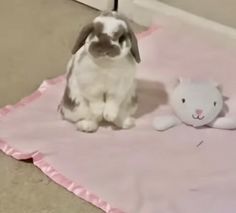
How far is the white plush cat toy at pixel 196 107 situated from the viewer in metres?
1.66

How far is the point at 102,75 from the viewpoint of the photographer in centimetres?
157

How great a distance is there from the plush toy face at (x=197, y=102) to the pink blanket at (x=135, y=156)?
0.04 metres

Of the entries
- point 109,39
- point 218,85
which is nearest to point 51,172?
point 109,39

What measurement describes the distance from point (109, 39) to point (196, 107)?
0.96 feet

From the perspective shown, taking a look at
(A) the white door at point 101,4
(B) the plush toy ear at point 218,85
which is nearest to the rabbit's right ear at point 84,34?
(B) the plush toy ear at point 218,85

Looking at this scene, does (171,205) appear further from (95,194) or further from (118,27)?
(118,27)

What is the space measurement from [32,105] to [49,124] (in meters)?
0.10

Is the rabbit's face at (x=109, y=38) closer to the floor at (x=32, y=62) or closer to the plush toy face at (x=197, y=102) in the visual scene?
the plush toy face at (x=197, y=102)

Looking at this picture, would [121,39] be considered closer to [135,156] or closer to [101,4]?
[135,156]

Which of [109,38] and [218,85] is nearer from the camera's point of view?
[109,38]

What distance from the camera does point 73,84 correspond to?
64.1 inches

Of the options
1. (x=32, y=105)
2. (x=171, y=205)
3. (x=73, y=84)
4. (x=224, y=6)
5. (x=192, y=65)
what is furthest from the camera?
(x=224, y=6)

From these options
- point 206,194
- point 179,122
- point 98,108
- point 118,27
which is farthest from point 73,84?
point 206,194

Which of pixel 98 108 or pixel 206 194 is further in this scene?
pixel 98 108
